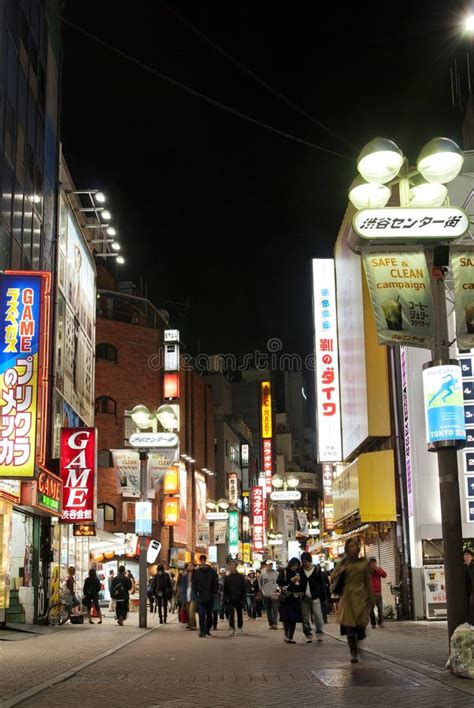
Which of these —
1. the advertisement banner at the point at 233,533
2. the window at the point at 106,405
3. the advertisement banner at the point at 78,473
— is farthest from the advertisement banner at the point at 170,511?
the advertisement banner at the point at 233,533

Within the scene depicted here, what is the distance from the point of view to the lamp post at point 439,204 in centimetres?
1170

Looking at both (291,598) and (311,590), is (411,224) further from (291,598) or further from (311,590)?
(291,598)

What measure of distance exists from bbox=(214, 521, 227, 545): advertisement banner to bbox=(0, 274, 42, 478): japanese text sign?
4396 cm

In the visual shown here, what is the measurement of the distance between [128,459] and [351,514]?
8.03 metres

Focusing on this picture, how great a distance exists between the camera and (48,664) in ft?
48.2

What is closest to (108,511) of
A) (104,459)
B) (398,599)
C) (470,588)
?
(104,459)

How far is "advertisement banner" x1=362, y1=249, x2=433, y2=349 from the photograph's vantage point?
12.0 meters

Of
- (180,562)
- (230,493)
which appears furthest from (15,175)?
(230,493)

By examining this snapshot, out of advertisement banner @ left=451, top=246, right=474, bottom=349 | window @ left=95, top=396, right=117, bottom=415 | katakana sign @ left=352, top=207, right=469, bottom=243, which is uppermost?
window @ left=95, top=396, right=117, bottom=415

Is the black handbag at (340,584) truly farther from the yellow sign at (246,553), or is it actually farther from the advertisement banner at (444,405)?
the yellow sign at (246,553)

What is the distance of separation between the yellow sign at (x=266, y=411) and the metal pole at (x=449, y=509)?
9051 cm

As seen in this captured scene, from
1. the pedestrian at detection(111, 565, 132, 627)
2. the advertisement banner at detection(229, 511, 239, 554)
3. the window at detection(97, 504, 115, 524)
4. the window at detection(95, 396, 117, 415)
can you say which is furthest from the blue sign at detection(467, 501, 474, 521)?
the advertisement banner at detection(229, 511, 239, 554)

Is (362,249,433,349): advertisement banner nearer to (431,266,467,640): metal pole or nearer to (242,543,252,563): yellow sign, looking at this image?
(431,266,467,640): metal pole

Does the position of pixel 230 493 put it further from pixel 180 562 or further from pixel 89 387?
pixel 89 387
